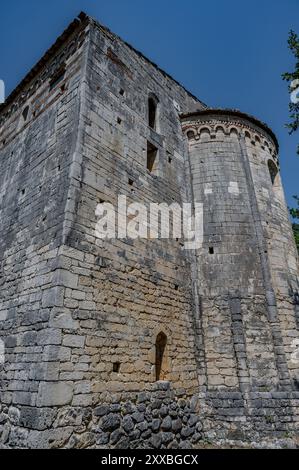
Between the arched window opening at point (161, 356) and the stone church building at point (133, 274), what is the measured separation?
1.1 inches

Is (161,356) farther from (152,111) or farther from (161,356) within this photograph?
(152,111)

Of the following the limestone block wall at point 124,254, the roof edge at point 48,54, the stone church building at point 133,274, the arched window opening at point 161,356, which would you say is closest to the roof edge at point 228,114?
the stone church building at point 133,274

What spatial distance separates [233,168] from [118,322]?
6.09 meters

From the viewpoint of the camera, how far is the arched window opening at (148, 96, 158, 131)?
374 inches

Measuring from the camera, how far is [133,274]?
21.2 feet

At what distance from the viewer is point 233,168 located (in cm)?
952

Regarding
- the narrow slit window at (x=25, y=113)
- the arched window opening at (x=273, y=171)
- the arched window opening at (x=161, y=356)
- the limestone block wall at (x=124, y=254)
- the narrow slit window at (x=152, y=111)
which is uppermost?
the narrow slit window at (x=152, y=111)

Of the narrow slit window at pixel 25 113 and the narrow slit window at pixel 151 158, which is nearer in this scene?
the narrow slit window at pixel 151 158

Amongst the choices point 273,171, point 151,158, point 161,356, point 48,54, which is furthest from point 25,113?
point 273,171
